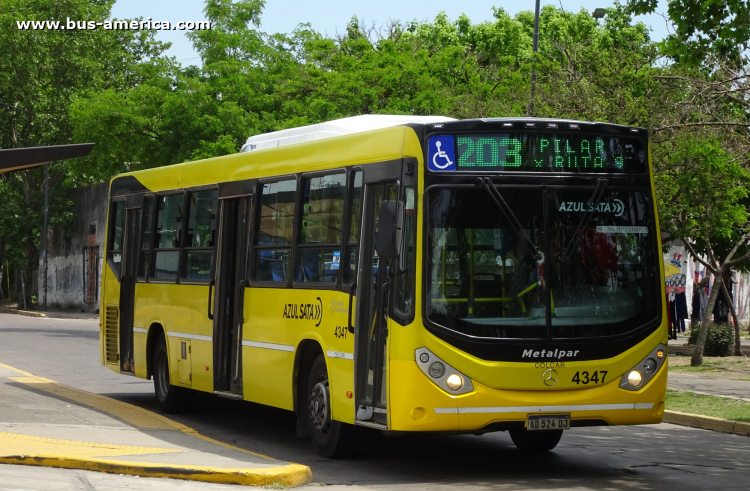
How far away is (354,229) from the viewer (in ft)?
32.1

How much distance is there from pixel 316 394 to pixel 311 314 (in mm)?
737

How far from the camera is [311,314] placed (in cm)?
1027

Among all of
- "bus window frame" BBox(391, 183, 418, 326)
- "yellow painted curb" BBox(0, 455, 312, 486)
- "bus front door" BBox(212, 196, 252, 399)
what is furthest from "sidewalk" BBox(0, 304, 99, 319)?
"bus window frame" BBox(391, 183, 418, 326)

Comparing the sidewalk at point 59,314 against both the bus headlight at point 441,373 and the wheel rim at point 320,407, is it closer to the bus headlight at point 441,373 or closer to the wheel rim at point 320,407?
the wheel rim at point 320,407

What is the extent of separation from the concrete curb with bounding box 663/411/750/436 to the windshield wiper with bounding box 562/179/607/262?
4.67 meters

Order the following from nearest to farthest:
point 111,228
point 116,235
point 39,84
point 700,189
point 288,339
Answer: point 288,339 → point 116,235 → point 111,228 → point 700,189 → point 39,84

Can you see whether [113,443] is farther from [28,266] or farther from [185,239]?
[28,266]

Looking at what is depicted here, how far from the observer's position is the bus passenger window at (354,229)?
380 inches

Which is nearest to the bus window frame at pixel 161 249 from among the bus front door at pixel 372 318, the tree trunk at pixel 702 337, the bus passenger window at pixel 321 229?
the bus passenger window at pixel 321 229

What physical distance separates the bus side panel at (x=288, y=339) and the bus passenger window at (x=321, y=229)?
200 millimetres

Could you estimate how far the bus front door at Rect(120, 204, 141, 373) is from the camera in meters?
14.9

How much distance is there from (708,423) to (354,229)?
229 inches

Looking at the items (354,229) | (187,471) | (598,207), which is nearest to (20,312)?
(354,229)

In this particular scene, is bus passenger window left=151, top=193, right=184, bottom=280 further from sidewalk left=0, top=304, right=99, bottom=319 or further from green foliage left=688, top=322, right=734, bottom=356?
sidewalk left=0, top=304, right=99, bottom=319
